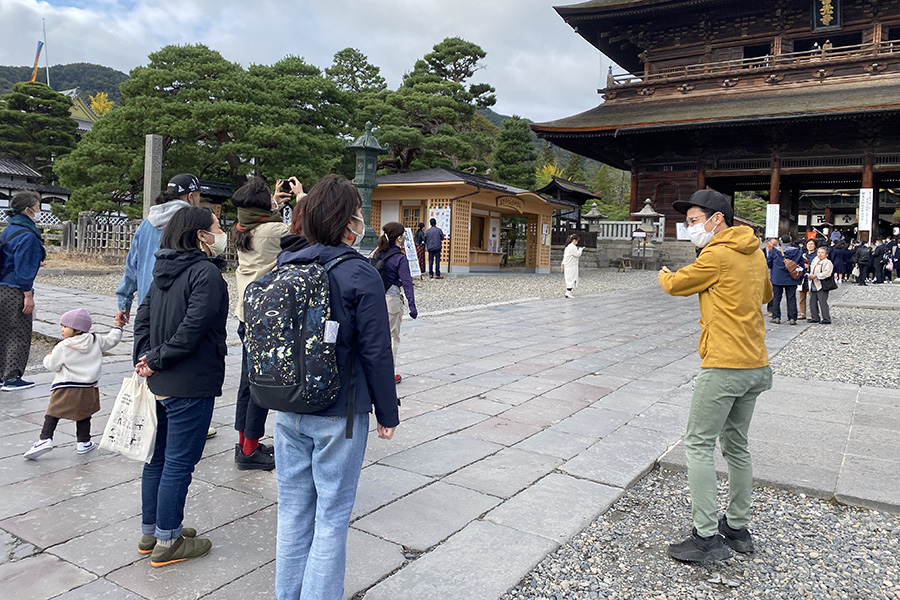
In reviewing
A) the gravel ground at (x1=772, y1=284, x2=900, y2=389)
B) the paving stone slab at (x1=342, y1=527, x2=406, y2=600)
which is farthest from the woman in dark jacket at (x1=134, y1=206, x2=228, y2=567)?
the gravel ground at (x1=772, y1=284, x2=900, y2=389)

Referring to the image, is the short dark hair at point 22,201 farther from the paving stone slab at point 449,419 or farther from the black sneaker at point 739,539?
the black sneaker at point 739,539

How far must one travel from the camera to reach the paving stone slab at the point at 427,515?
2.73 metres

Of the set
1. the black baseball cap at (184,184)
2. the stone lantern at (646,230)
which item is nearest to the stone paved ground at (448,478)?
the black baseball cap at (184,184)

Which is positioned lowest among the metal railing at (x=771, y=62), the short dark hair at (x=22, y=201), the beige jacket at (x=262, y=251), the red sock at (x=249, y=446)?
the red sock at (x=249, y=446)

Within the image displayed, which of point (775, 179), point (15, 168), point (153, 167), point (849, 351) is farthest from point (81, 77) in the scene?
point (849, 351)

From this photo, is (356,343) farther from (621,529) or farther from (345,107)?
(345,107)

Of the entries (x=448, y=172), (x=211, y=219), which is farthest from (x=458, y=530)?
(x=448, y=172)

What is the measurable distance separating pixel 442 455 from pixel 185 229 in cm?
205

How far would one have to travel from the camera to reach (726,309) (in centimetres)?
260

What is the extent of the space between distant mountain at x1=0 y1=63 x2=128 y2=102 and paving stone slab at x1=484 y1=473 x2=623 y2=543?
204ft

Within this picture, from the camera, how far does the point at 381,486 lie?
10.7ft

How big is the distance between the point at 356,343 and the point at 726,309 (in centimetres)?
161

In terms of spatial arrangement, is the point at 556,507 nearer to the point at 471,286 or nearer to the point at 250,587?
the point at 250,587

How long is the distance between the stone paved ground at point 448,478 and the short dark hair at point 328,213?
1.31 metres
